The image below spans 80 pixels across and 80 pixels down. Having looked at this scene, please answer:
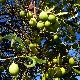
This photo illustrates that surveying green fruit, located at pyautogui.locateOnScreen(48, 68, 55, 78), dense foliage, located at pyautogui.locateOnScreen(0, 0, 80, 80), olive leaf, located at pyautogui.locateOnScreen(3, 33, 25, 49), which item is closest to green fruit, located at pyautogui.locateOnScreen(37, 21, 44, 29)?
dense foliage, located at pyautogui.locateOnScreen(0, 0, 80, 80)

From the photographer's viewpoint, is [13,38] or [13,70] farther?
[13,38]

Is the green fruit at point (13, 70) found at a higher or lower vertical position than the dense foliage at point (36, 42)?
lower

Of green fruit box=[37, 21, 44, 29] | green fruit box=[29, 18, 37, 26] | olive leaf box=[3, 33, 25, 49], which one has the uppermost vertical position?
green fruit box=[29, 18, 37, 26]

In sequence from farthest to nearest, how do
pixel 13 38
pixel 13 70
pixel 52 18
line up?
pixel 52 18 < pixel 13 38 < pixel 13 70

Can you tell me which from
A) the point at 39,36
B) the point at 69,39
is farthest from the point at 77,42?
the point at 39,36

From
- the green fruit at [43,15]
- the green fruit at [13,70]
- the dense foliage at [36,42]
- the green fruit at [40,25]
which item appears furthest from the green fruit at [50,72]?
the green fruit at [43,15]

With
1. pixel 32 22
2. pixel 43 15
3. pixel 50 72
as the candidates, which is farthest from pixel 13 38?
pixel 50 72

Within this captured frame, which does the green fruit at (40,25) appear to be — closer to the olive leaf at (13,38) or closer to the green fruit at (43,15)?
the green fruit at (43,15)

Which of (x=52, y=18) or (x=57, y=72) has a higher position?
(x=52, y=18)

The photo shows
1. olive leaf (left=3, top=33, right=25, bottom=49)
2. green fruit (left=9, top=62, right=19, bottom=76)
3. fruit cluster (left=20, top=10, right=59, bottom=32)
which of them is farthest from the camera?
fruit cluster (left=20, top=10, right=59, bottom=32)

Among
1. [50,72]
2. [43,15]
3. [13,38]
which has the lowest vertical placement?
[50,72]

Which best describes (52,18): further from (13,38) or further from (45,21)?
(13,38)

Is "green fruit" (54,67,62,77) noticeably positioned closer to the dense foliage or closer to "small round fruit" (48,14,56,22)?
the dense foliage

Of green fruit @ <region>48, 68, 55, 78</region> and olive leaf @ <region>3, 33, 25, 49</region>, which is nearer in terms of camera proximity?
olive leaf @ <region>3, 33, 25, 49</region>
